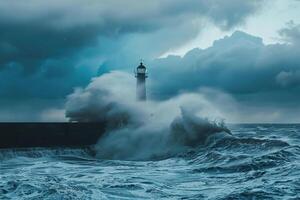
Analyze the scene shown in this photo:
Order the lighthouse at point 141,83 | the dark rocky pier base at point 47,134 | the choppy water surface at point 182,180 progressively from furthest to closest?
the lighthouse at point 141,83
the dark rocky pier base at point 47,134
the choppy water surface at point 182,180

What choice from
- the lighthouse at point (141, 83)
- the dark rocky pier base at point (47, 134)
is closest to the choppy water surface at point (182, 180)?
the dark rocky pier base at point (47, 134)

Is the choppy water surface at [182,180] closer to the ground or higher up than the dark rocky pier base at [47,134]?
closer to the ground

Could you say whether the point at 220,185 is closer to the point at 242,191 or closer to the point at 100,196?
the point at 242,191

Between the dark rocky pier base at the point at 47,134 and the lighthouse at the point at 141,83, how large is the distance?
11.5 ft

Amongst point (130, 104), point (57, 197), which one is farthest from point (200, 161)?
point (130, 104)

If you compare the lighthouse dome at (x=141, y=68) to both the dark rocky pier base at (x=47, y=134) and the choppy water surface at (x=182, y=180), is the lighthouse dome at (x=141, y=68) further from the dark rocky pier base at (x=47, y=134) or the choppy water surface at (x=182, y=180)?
the choppy water surface at (x=182, y=180)

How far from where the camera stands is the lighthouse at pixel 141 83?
21625 mm

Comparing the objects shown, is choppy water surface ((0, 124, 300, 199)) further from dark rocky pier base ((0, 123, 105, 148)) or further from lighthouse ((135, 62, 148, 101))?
lighthouse ((135, 62, 148, 101))

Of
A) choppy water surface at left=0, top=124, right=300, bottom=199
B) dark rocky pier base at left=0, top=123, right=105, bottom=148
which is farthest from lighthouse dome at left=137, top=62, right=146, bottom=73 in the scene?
choppy water surface at left=0, top=124, right=300, bottom=199

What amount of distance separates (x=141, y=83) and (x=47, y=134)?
613 centimetres

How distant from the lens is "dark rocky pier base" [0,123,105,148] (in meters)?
16.5

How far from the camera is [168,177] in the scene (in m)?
9.01

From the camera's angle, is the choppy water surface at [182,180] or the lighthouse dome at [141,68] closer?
the choppy water surface at [182,180]

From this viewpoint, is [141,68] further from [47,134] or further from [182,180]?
[182,180]
